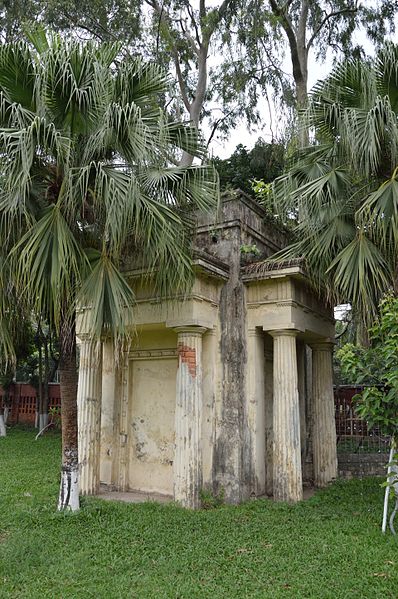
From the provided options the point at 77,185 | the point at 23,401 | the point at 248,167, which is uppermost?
the point at 248,167

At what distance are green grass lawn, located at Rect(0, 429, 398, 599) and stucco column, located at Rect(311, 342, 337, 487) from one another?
4.81 ft

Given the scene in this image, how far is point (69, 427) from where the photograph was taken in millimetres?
6758

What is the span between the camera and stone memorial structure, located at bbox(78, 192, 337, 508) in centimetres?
774

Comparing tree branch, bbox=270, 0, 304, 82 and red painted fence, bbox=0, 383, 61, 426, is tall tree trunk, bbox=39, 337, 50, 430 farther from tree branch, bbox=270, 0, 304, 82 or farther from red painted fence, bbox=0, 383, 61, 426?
tree branch, bbox=270, 0, 304, 82

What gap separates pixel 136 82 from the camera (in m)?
6.68

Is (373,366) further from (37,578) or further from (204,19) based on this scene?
(204,19)

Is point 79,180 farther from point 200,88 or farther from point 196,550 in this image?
point 200,88

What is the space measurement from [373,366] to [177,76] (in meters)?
13.0

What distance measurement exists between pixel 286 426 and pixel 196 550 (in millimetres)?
2827

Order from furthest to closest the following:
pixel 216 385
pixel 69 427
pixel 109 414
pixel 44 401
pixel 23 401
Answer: pixel 23 401, pixel 44 401, pixel 109 414, pixel 216 385, pixel 69 427

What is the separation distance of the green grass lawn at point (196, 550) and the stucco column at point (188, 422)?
35 centimetres

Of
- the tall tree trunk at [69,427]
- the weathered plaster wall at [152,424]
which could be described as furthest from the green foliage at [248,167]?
the tall tree trunk at [69,427]

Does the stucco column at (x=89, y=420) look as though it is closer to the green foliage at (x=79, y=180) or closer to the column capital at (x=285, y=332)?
the green foliage at (x=79, y=180)

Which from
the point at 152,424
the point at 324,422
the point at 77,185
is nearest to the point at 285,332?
the point at 324,422
